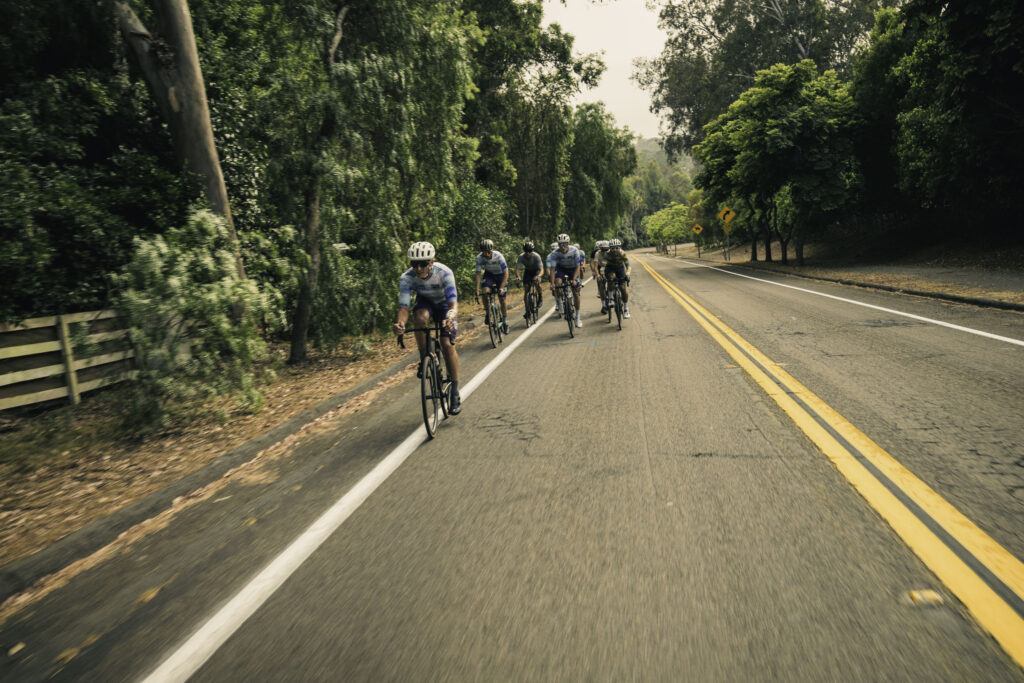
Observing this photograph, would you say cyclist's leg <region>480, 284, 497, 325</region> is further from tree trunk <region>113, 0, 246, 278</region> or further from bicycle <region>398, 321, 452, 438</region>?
bicycle <region>398, 321, 452, 438</region>

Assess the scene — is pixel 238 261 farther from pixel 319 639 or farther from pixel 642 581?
pixel 642 581

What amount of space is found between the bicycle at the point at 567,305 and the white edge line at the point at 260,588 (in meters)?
7.12

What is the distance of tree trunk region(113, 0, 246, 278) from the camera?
7711mm

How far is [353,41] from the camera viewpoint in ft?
35.0

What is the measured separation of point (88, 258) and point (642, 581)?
27.4 feet

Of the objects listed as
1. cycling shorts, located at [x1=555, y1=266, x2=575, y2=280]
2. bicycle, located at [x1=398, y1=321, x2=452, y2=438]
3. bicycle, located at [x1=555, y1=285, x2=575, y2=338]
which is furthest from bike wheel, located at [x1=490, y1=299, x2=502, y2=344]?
bicycle, located at [x1=398, y1=321, x2=452, y2=438]

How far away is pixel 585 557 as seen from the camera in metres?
3.00

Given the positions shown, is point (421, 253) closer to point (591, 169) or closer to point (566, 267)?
point (566, 267)

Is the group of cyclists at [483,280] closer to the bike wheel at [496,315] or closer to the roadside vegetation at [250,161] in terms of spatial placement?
the bike wheel at [496,315]

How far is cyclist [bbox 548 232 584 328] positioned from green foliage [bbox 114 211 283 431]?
22.3 ft

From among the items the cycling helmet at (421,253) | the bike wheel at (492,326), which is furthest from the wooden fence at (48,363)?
the bike wheel at (492,326)

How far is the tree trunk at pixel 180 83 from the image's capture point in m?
7.71

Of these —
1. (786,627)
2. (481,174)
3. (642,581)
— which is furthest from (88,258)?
(481,174)

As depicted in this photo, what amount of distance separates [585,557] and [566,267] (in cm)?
996
